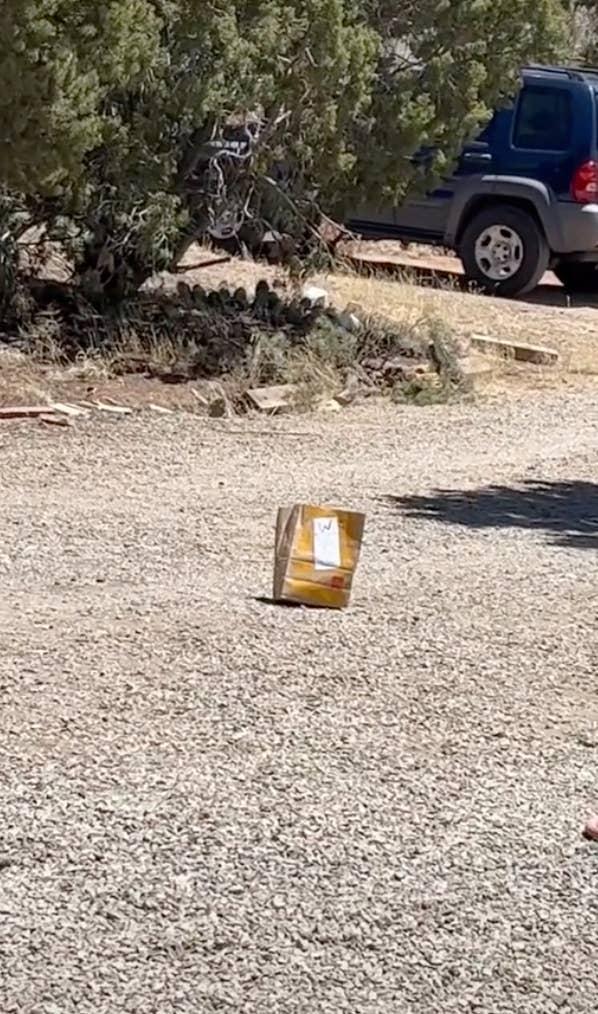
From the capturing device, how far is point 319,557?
7.53m

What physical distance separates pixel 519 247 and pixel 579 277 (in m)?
1.67

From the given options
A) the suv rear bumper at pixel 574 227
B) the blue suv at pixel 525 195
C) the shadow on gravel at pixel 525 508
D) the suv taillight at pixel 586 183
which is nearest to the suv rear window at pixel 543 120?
the blue suv at pixel 525 195

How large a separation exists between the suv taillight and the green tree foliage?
326 centimetres

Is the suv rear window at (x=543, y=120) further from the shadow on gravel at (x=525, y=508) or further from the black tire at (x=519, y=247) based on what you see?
the shadow on gravel at (x=525, y=508)

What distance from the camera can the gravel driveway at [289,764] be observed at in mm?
4414

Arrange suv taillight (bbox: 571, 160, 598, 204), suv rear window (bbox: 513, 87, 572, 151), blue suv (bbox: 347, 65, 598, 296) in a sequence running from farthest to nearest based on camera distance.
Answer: suv rear window (bbox: 513, 87, 572, 151), blue suv (bbox: 347, 65, 598, 296), suv taillight (bbox: 571, 160, 598, 204)

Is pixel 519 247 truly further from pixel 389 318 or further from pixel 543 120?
pixel 389 318

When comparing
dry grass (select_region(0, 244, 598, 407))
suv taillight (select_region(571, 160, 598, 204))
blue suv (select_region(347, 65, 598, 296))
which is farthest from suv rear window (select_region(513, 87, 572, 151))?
dry grass (select_region(0, 244, 598, 407))

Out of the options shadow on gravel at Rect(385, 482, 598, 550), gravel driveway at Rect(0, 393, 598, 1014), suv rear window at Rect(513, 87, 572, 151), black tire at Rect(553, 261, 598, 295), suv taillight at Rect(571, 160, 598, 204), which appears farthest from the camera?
black tire at Rect(553, 261, 598, 295)

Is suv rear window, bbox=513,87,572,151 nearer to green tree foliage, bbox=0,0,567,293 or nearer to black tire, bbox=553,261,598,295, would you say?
black tire, bbox=553,261,598,295

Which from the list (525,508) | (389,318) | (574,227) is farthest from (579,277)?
(525,508)

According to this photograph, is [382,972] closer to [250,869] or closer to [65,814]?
[250,869]

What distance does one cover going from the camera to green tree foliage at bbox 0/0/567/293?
11625 mm

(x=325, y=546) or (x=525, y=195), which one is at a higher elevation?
(x=525, y=195)
